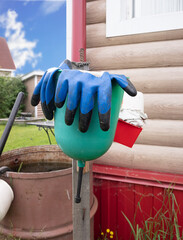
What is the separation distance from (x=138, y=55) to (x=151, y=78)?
19cm

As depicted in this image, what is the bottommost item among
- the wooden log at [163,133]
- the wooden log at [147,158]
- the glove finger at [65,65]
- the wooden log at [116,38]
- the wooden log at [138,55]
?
the wooden log at [147,158]

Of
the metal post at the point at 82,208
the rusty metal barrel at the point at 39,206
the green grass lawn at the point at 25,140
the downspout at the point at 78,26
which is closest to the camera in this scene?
the metal post at the point at 82,208

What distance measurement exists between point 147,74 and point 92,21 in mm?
584

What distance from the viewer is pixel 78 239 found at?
0.91 m

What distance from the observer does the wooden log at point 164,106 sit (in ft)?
4.71

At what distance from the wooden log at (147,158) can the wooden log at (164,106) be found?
227 millimetres

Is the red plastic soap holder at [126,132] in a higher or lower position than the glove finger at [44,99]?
lower

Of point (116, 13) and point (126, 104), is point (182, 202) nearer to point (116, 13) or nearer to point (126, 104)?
point (126, 104)

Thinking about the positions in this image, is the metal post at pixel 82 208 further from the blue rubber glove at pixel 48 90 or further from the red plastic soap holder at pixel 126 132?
the blue rubber glove at pixel 48 90

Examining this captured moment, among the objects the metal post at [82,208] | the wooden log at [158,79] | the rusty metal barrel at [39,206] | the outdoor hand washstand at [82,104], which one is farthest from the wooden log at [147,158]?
the outdoor hand washstand at [82,104]

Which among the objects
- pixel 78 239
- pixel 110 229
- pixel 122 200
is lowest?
pixel 110 229

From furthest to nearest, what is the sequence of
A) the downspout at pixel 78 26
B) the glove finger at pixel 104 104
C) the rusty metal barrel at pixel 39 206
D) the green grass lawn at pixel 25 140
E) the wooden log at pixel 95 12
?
the green grass lawn at pixel 25 140
the wooden log at pixel 95 12
the downspout at pixel 78 26
the rusty metal barrel at pixel 39 206
the glove finger at pixel 104 104

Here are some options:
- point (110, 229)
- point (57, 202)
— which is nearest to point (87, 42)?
point (57, 202)

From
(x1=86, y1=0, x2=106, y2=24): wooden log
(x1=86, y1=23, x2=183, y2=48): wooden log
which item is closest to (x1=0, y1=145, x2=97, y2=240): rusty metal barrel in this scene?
(x1=86, y1=23, x2=183, y2=48): wooden log
